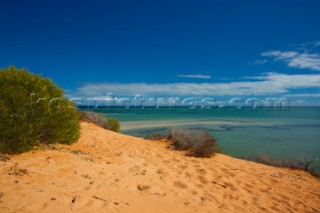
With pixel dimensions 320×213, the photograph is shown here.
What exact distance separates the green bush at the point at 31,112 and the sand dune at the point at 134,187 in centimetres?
47

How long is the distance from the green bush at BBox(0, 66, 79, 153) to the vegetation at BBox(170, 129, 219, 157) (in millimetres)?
5025

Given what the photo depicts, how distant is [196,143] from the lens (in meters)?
10.6

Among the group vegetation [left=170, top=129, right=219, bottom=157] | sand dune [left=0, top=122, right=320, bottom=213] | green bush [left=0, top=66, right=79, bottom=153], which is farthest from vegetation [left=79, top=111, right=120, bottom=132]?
sand dune [left=0, top=122, right=320, bottom=213]

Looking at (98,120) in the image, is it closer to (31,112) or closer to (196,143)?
(196,143)

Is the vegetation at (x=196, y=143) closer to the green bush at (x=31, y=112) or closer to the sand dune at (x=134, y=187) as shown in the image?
the sand dune at (x=134, y=187)

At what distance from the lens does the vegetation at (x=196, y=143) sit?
10359mm

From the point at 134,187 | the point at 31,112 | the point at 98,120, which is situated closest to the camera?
the point at 134,187

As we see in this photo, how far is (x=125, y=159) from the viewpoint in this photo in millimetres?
7898

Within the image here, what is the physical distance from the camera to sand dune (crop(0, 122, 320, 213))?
13.9ft

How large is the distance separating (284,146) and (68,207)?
1624 centimetres

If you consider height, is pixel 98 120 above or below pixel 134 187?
above

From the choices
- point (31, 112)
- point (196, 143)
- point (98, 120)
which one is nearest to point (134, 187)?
point (31, 112)

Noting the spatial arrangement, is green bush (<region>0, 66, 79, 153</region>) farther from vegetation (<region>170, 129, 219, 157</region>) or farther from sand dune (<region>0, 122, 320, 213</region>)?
vegetation (<region>170, 129, 219, 157</region>)

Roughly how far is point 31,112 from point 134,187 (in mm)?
3621
